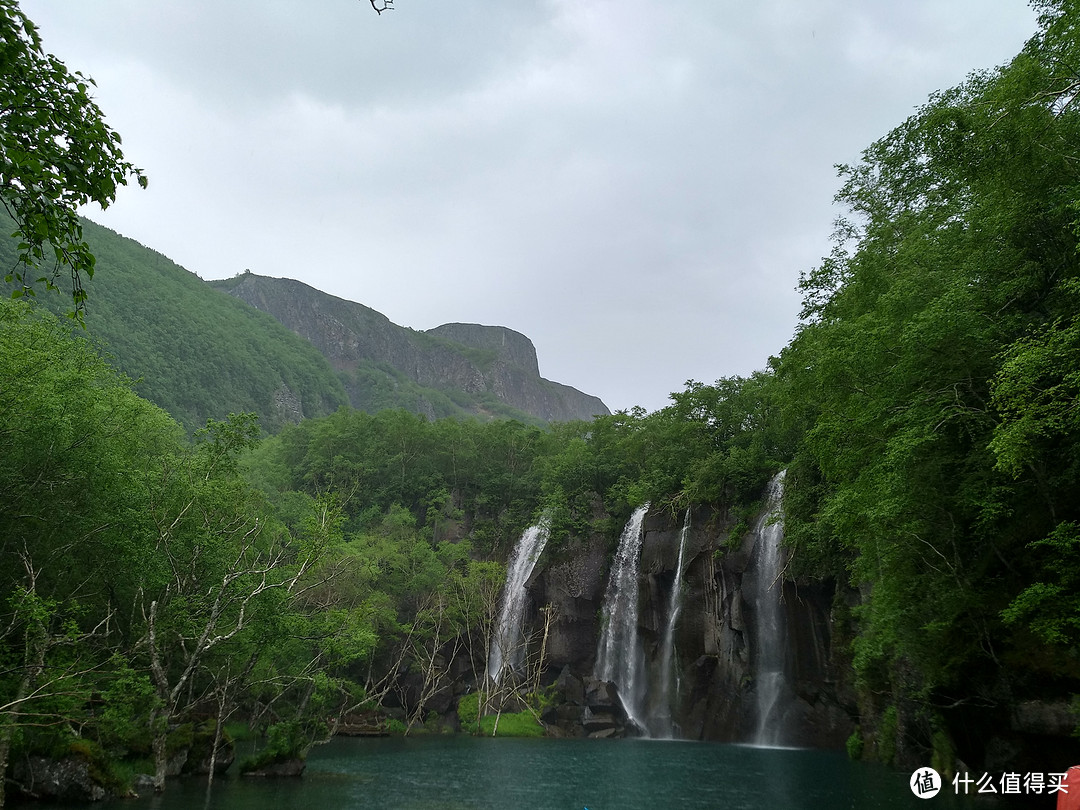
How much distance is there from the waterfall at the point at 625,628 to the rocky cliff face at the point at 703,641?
2.12ft

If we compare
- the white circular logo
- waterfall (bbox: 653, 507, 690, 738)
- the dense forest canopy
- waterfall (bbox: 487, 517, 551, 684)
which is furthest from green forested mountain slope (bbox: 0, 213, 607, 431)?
the white circular logo

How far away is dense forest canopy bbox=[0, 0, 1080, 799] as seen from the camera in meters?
12.7

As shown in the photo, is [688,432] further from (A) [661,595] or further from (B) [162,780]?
(B) [162,780]

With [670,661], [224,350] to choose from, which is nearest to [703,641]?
[670,661]

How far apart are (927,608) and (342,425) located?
5762 centimetres

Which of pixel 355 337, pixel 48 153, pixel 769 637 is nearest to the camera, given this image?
pixel 48 153

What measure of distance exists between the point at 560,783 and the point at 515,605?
25.1 meters

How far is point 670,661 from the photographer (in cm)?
3791

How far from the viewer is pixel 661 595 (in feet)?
128

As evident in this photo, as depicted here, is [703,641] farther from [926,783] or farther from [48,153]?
[48,153]

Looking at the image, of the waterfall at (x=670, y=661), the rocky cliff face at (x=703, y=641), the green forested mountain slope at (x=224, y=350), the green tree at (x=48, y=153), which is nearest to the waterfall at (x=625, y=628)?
the rocky cliff face at (x=703, y=641)

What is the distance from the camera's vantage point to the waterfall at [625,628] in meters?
39.5

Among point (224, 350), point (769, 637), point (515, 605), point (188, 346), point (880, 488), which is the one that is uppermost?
point (224, 350)

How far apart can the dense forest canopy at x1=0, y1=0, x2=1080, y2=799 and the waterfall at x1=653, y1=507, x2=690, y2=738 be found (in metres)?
9.30
